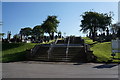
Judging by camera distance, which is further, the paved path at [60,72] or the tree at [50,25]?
the tree at [50,25]

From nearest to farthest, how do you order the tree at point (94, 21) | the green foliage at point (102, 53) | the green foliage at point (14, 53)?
the green foliage at point (102, 53) < the green foliage at point (14, 53) < the tree at point (94, 21)

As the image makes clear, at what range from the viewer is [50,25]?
55.2 meters

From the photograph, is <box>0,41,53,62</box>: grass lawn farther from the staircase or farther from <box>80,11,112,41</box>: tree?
<box>80,11,112,41</box>: tree

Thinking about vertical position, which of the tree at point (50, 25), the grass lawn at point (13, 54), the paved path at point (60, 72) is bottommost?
the paved path at point (60, 72)

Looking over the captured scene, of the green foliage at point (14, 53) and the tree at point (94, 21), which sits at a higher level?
the tree at point (94, 21)

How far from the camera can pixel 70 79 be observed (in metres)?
9.08

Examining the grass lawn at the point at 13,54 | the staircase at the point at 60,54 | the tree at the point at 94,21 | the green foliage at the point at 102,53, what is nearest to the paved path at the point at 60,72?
the green foliage at the point at 102,53

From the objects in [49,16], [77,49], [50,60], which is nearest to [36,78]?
[50,60]

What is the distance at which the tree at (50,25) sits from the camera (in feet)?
181

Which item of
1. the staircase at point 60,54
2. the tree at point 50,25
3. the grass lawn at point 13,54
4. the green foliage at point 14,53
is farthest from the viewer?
the tree at point 50,25

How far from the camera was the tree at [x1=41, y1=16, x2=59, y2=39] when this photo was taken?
55.2 meters

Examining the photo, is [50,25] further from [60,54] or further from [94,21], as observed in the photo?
[60,54]

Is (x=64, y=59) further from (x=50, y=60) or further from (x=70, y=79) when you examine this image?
(x=70, y=79)

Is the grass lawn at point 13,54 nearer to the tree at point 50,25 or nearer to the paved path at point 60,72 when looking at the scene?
the paved path at point 60,72
